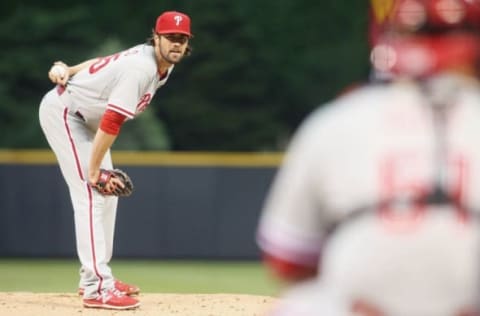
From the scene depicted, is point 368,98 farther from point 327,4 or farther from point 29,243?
point 327,4

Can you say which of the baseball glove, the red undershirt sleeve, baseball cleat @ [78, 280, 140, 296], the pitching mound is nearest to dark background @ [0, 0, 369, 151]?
the pitching mound

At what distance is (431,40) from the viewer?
1.99 metres

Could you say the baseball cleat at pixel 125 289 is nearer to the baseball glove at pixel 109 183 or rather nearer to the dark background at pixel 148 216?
the baseball glove at pixel 109 183

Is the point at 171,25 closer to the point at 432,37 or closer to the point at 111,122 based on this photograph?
the point at 111,122

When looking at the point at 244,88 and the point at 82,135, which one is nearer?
the point at 82,135

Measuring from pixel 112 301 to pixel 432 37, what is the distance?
4.83 meters

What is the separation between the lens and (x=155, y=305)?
22.7 ft

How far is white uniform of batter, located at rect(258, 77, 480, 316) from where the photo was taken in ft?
6.27

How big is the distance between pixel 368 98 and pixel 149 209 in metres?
9.90

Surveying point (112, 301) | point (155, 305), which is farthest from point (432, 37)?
point (155, 305)

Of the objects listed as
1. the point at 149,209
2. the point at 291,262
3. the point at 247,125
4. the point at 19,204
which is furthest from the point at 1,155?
the point at 247,125

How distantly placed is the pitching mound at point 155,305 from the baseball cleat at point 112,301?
0.05m

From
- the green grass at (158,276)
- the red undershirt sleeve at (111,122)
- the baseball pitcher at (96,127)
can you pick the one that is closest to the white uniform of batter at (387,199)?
the red undershirt sleeve at (111,122)

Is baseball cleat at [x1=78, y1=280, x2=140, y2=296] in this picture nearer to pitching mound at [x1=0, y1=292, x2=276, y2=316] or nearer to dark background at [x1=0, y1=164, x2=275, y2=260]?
pitching mound at [x1=0, y1=292, x2=276, y2=316]
